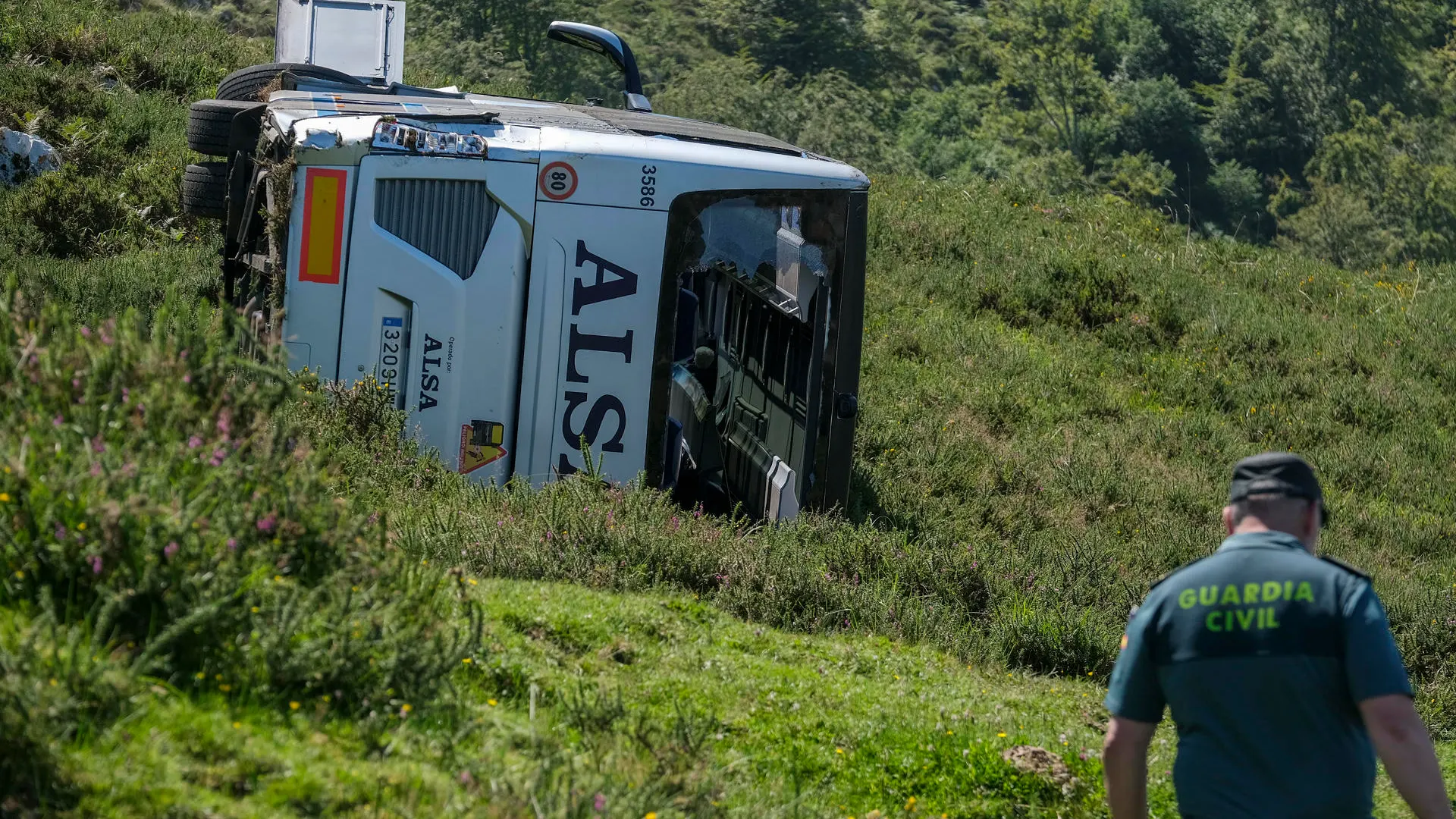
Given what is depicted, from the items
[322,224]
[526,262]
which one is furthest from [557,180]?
[322,224]

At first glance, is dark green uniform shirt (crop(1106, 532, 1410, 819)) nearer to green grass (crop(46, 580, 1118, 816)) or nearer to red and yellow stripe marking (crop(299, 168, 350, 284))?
green grass (crop(46, 580, 1118, 816))

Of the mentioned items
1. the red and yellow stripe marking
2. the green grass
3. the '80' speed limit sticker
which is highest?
the '80' speed limit sticker

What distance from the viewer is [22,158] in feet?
41.1

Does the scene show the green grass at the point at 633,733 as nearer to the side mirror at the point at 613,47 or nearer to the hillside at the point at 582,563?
the hillside at the point at 582,563

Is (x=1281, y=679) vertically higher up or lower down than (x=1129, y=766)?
higher up

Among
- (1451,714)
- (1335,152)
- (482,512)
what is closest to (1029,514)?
(1451,714)

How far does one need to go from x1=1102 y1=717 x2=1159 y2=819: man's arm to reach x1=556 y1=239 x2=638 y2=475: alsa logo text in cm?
437

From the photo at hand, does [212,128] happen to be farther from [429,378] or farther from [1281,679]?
[1281,679]

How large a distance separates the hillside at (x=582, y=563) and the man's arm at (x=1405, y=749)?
67.4 inches

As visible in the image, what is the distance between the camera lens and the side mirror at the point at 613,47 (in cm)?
1052

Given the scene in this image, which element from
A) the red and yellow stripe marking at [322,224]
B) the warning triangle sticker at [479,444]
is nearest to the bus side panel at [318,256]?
the red and yellow stripe marking at [322,224]

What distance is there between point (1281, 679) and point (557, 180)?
495 cm

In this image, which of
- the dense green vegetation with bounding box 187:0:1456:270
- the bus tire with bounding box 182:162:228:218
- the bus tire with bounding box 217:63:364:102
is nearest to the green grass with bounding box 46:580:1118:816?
the bus tire with bounding box 182:162:228:218

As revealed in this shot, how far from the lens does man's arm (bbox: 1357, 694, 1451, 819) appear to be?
2.90 m
